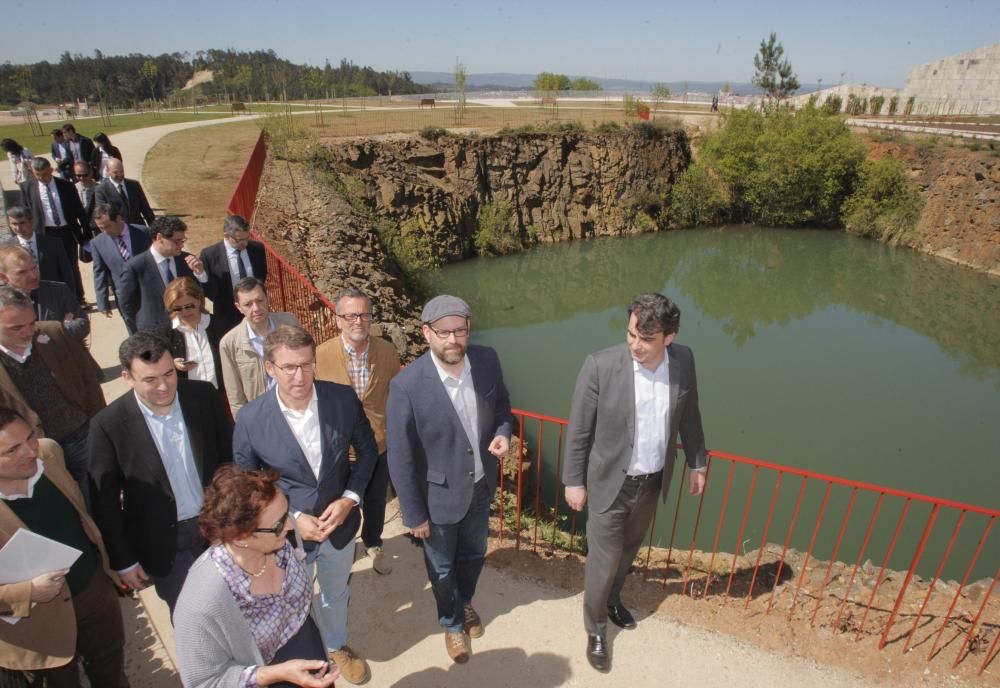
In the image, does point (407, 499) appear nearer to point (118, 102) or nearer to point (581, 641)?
point (581, 641)

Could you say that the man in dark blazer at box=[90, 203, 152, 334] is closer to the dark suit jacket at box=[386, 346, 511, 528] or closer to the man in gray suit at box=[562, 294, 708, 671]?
the dark suit jacket at box=[386, 346, 511, 528]

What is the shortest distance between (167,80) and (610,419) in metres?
93.3

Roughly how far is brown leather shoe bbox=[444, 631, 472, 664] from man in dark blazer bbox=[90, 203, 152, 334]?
352cm

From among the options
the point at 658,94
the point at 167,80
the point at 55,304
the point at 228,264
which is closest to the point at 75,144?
the point at 228,264

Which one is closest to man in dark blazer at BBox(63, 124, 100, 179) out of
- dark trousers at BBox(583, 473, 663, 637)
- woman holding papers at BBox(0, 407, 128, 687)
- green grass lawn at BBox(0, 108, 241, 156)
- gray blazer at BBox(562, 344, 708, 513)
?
woman holding papers at BBox(0, 407, 128, 687)

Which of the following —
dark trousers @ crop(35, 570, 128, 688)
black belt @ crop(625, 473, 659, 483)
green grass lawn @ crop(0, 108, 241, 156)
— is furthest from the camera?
green grass lawn @ crop(0, 108, 241, 156)

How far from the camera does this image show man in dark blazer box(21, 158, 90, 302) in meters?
6.85

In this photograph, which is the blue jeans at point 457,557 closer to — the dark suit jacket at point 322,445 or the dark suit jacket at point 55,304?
the dark suit jacket at point 322,445

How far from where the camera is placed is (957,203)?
23.7 m

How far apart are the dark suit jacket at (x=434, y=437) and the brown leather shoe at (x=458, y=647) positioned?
2.74ft

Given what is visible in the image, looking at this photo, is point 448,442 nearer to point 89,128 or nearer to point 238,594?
point 238,594

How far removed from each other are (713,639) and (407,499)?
2.20 metres

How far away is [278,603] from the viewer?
6.82 ft

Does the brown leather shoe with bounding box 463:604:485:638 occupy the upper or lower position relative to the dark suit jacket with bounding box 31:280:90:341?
lower
